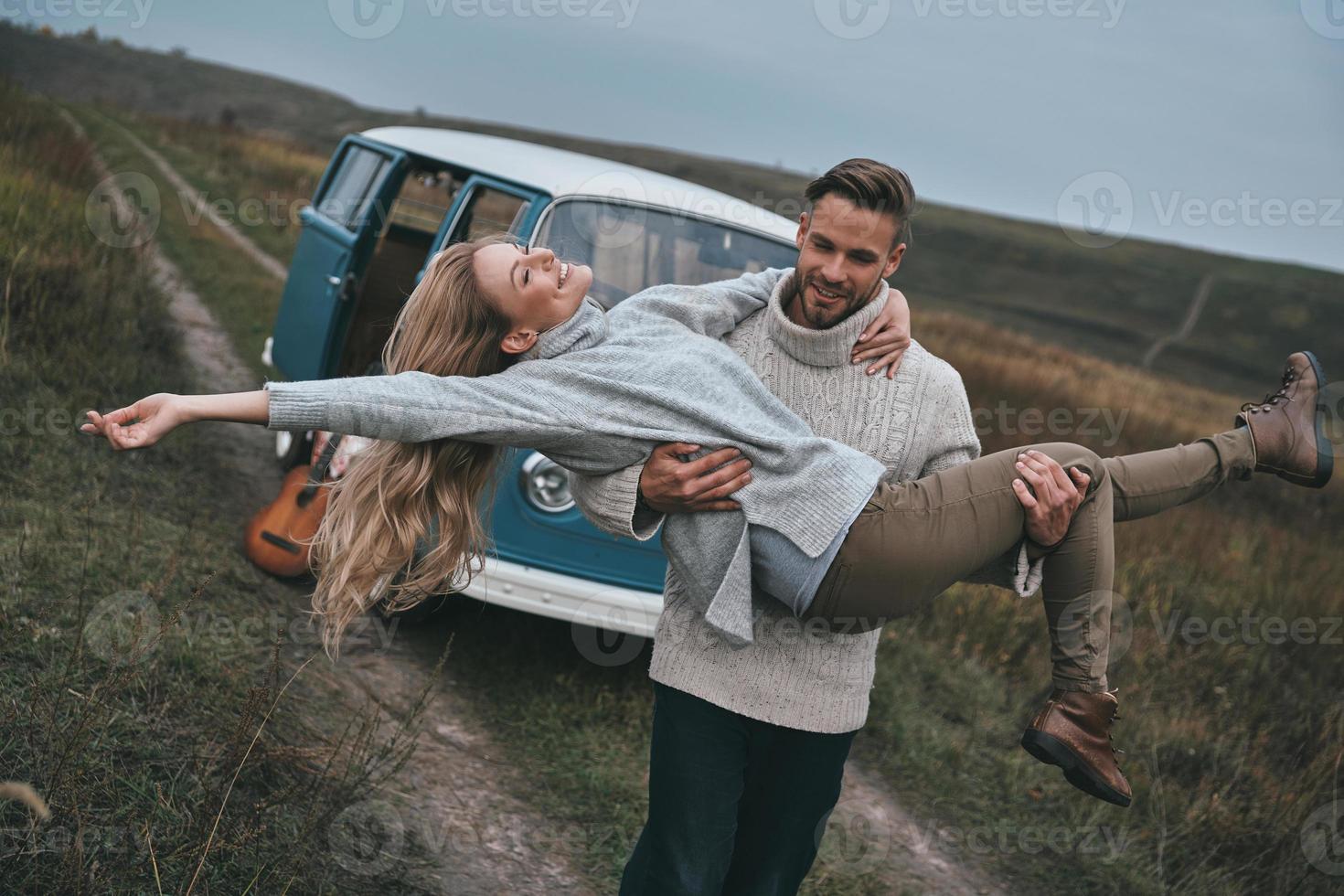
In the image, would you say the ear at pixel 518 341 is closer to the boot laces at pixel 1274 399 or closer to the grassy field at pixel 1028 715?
the boot laces at pixel 1274 399

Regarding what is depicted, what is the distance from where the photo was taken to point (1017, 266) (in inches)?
3556

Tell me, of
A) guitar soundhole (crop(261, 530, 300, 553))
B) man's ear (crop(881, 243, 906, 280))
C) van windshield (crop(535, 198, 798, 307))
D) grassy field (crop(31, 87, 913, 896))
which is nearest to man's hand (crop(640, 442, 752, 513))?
man's ear (crop(881, 243, 906, 280))

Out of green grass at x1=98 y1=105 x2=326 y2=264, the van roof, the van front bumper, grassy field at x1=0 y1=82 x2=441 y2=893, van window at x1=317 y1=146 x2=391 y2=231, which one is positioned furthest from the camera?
green grass at x1=98 y1=105 x2=326 y2=264

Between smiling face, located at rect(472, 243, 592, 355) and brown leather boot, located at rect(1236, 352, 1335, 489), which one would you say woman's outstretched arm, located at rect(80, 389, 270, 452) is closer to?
smiling face, located at rect(472, 243, 592, 355)

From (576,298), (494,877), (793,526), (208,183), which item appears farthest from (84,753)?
(208,183)

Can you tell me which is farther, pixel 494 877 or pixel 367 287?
pixel 367 287

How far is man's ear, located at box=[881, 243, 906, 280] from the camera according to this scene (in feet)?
8.84

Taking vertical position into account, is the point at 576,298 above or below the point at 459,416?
above

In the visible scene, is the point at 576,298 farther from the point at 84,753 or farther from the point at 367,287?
the point at 367,287

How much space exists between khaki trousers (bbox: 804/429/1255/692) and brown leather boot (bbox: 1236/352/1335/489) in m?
0.47

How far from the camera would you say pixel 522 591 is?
4.77 meters

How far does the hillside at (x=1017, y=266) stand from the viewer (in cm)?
6525

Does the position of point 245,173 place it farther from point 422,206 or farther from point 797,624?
point 797,624

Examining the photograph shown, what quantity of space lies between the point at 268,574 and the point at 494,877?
252 centimetres
